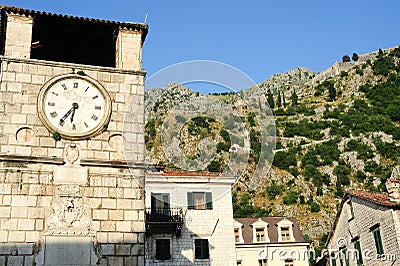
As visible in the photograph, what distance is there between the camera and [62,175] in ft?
37.7

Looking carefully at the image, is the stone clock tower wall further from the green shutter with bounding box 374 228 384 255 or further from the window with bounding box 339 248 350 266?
the window with bounding box 339 248 350 266

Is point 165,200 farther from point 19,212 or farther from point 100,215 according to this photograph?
point 19,212

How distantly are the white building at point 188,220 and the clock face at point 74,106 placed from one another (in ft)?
53.9

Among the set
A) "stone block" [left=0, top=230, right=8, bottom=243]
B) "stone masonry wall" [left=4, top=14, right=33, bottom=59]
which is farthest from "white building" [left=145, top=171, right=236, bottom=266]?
"stone block" [left=0, top=230, right=8, bottom=243]

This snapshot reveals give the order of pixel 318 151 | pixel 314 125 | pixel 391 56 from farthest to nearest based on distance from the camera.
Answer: pixel 391 56
pixel 314 125
pixel 318 151

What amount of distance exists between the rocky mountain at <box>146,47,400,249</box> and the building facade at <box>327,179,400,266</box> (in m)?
23.8

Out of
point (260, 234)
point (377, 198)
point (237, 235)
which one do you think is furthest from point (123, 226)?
point (260, 234)

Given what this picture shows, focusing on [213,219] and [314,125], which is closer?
[213,219]

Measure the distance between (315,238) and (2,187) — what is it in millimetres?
59629

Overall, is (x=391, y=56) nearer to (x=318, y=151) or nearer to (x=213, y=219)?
(x=318, y=151)

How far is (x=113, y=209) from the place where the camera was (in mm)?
11562

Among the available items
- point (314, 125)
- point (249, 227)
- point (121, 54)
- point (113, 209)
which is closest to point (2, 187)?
point (113, 209)

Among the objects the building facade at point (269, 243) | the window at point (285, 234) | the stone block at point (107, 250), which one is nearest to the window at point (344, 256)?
the building facade at point (269, 243)

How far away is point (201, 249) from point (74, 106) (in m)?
18.2
